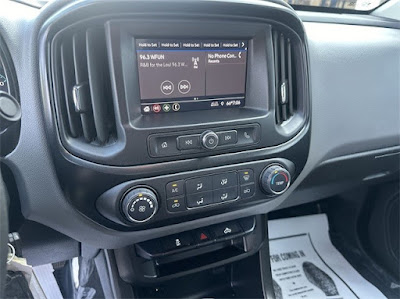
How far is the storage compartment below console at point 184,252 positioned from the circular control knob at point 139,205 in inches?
5.9

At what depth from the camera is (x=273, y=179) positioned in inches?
30.8

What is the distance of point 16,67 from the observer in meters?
0.62

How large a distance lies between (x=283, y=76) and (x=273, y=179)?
195 mm

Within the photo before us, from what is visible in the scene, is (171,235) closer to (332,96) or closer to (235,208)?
(235,208)

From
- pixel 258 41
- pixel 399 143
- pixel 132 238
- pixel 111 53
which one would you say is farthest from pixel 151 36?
pixel 399 143

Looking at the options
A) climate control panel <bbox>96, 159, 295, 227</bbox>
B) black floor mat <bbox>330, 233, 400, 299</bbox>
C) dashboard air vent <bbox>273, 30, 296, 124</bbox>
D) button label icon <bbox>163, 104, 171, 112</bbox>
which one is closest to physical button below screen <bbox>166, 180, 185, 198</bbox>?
climate control panel <bbox>96, 159, 295, 227</bbox>

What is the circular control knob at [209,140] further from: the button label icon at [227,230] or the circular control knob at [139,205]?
the button label icon at [227,230]

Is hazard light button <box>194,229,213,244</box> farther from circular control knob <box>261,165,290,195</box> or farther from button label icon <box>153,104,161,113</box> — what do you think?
button label icon <box>153,104,161,113</box>

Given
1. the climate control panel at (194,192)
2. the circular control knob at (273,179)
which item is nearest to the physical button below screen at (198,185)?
the climate control panel at (194,192)

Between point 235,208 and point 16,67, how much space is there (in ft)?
1.49

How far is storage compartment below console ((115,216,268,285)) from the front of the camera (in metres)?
0.81

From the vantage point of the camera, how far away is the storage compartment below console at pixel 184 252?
81 centimetres

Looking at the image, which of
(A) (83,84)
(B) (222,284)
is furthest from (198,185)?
(B) (222,284)

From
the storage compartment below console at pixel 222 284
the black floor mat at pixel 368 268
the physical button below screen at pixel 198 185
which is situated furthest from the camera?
the black floor mat at pixel 368 268
